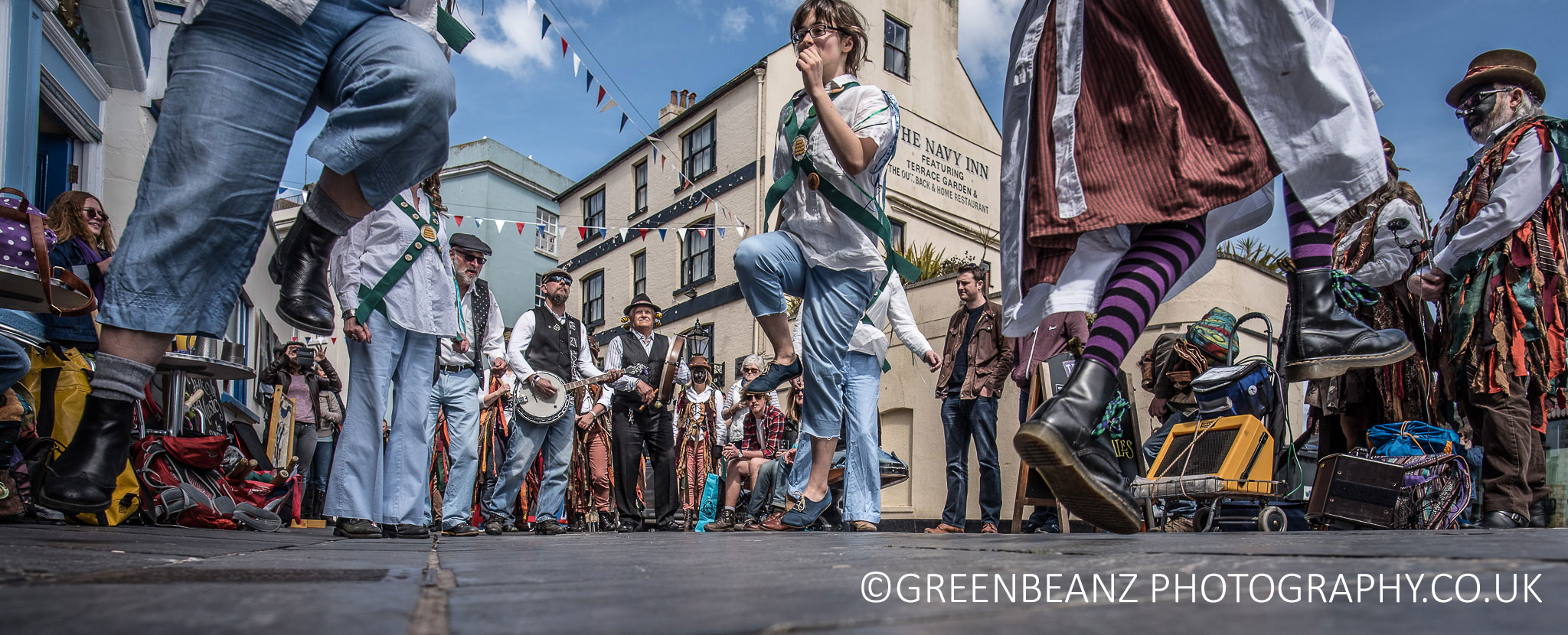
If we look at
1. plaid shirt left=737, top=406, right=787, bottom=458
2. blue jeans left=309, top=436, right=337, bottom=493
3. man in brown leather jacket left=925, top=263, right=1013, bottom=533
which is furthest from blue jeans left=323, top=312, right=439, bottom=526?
blue jeans left=309, top=436, right=337, bottom=493

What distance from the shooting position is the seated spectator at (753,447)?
31.7 feet

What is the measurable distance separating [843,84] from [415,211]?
80.5 inches

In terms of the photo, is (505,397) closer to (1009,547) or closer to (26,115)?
(26,115)

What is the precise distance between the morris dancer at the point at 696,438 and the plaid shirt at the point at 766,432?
2.92 feet

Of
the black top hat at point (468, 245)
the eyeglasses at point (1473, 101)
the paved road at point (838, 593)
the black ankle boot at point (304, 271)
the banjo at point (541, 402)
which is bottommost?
the paved road at point (838, 593)

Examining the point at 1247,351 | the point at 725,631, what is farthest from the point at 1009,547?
the point at 1247,351

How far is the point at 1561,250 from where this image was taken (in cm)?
417

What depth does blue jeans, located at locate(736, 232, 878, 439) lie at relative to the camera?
382 centimetres

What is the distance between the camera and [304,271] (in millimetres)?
2562

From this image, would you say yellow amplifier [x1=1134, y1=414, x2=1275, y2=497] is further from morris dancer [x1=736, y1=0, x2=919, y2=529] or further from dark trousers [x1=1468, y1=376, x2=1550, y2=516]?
morris dancer [x1=736, y1=0, x2=919, y2=529]

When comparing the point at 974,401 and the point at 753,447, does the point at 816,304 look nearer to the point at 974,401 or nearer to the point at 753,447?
the point at 974,401

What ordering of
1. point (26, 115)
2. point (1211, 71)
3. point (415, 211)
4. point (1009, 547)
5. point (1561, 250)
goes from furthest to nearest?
point (26, 115)
point (415, 211)
point (1561, 250)
point (1211, 71)
point (1009, 547)

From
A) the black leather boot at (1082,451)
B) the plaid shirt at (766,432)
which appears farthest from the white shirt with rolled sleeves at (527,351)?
the black leather boot at (1082,451)

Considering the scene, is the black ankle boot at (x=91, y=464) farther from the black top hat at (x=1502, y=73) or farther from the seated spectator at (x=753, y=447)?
the seated spectator at (x=753, y=447)
